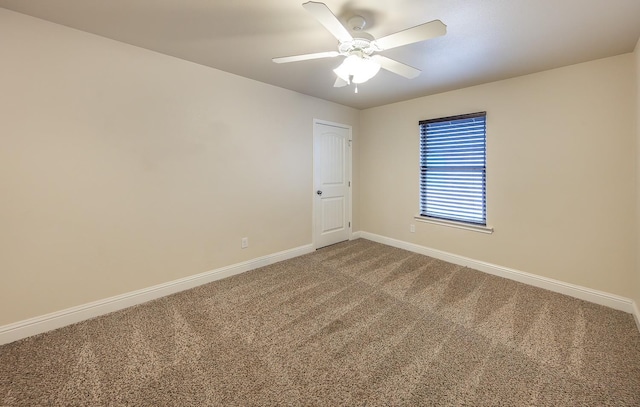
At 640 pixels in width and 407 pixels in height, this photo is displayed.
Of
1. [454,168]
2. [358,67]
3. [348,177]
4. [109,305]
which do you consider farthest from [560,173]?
[109,305]

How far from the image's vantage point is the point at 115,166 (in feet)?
7.77

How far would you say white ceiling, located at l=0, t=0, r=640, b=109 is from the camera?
1771 millimetres

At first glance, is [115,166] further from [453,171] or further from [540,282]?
[540,282]

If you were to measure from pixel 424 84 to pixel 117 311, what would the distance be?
13.6 feet

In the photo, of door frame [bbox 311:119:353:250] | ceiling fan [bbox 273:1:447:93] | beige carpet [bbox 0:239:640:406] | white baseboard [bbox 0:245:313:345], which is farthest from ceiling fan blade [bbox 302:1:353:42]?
white baseboard [bbox 0:245:313:345]

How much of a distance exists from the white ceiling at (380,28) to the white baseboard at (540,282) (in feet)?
7.40

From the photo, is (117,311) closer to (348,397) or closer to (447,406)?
(348,397)

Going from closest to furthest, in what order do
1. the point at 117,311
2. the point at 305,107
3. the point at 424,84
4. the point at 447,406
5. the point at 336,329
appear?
the point at 447,406, the point at 336,329, the point at 117,311, the point at 424,84, the point at 305,107

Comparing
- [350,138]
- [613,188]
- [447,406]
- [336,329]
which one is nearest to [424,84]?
[350,138]

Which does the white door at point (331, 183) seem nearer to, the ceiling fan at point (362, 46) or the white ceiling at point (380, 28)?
the white ceiling at point (380, 28)

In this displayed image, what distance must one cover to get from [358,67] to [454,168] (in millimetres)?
2419

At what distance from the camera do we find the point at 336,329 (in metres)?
2.14

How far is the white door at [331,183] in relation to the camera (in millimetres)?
4125

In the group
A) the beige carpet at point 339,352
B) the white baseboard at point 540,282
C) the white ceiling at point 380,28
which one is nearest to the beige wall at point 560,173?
the white baseboard at point 540,282
